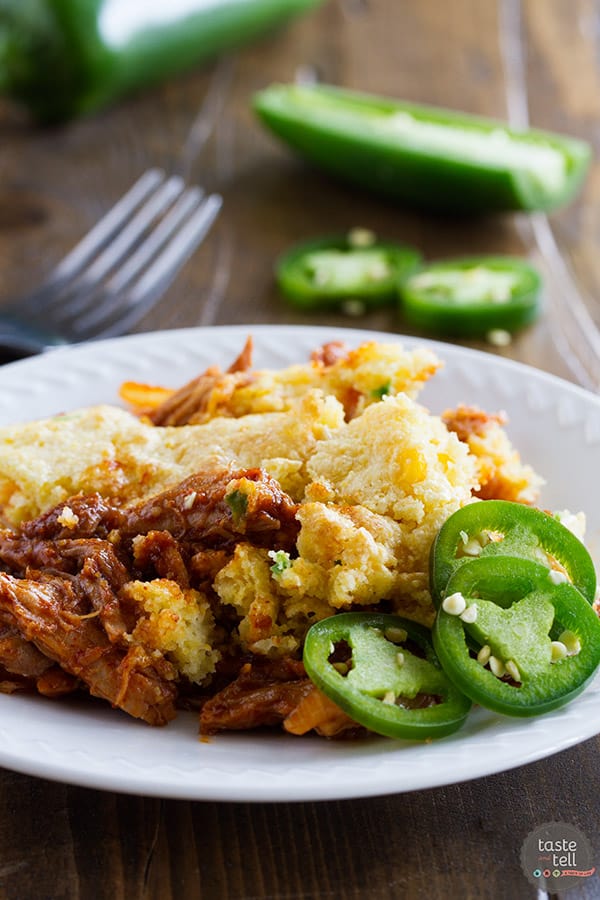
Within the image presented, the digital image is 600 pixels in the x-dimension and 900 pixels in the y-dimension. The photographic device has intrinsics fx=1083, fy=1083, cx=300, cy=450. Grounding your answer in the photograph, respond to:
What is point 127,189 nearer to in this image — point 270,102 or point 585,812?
point 270,102

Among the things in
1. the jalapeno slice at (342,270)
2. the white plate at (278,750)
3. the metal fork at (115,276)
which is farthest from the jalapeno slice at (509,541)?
the jalapeno slice at (342,270)

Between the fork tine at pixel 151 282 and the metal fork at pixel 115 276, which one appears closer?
the metal fork at pixel 115 276

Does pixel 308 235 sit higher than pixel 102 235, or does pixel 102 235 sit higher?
pixel 102 235

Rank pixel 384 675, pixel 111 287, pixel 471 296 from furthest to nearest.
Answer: pixel 471 296, pixel 111 287, pixel 384 675

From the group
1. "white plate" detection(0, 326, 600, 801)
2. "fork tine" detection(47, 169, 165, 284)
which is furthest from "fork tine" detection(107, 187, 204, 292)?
"white plate" detection(0, 326, 600, 801)

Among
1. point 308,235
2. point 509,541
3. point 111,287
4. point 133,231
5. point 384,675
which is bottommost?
point 308,235

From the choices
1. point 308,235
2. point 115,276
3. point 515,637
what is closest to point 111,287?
point 115,276

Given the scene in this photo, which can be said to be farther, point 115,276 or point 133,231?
point 133,231

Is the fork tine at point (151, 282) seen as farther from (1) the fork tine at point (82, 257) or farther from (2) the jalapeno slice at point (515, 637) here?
(2) the jalapeno slice at point (515, 637)
